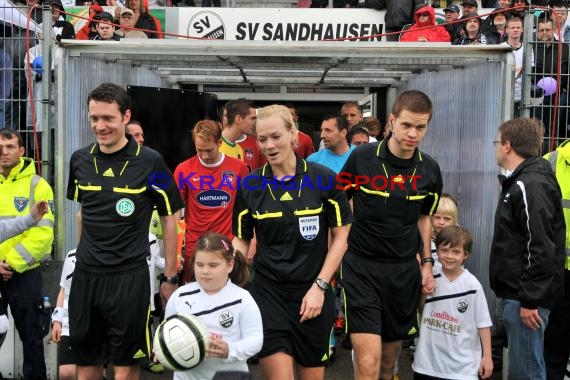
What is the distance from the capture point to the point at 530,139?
4609 millimetres

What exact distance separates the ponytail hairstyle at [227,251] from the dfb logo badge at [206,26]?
22.3 feet

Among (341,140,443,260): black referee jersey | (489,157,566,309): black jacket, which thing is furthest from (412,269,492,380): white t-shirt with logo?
(341,140,443,260): black referee jersey

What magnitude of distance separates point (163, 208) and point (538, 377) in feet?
8.73

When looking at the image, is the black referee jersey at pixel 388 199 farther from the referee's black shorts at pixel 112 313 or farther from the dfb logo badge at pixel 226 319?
the referee's black shorts at pixel 112 313

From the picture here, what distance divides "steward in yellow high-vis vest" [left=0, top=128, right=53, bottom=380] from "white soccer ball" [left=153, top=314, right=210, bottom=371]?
2.50 metres

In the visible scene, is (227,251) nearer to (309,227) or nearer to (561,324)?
(309,227)

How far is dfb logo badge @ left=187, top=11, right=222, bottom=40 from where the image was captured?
10406 millimetres

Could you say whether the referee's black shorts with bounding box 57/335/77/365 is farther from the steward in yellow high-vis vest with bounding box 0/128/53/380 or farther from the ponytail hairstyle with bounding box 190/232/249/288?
the ponytail hairstyle with bounding box 190/232/249/288

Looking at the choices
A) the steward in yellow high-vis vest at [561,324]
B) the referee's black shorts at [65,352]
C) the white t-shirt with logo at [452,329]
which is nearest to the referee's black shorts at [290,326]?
the white t-shirt with logo at [452,329]

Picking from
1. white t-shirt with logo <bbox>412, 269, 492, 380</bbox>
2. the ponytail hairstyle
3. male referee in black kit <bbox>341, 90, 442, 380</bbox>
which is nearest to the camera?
the ponytail hairstyle

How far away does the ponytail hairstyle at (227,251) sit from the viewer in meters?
3.94

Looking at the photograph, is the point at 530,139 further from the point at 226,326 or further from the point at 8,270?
the point at 8,270

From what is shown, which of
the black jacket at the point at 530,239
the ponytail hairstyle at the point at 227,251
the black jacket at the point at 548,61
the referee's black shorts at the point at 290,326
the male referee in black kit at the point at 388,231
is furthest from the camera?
the black jacket at the point at 548,61

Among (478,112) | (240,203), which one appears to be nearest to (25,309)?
(240,203)
